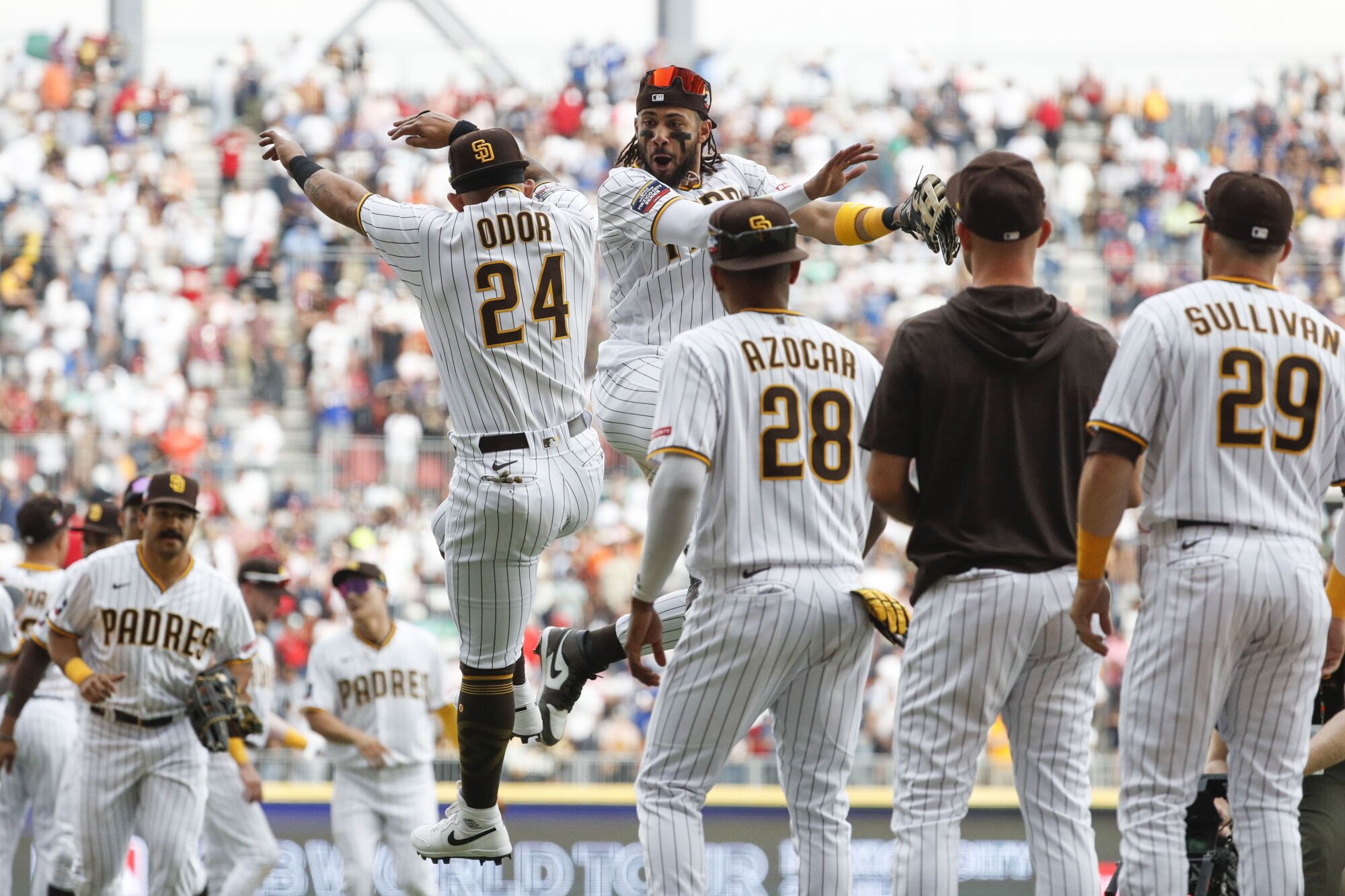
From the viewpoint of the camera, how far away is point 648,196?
582 centimetres

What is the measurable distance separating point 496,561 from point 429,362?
13102 mm

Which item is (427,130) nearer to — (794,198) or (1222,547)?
(794,198)

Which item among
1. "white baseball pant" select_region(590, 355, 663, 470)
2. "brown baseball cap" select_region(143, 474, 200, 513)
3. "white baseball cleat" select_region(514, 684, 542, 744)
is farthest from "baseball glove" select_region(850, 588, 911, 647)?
"brown baseball cap" select_region(143, 474, 200, 513)

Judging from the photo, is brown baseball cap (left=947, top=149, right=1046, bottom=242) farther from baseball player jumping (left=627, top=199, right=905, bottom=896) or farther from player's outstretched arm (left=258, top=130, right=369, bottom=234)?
player's outstretched arm (left=258, top=130, right=369, bottom=234)

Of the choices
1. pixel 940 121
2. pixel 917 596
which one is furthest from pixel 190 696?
pixel 940 121

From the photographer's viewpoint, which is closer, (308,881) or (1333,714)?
(1333,714)

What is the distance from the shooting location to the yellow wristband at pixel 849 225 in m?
6.29

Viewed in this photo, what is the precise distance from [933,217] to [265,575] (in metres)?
6.56

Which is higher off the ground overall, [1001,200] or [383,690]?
[1001,200]

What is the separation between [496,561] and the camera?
6.21 meters

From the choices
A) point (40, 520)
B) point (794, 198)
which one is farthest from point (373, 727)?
point (794, 198)

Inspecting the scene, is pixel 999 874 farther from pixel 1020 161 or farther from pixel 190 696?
pixel 1020 161

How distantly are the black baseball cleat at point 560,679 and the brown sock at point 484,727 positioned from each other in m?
0.26

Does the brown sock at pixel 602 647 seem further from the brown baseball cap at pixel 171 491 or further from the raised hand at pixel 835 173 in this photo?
the brown baseball cap at pixel 171 491
